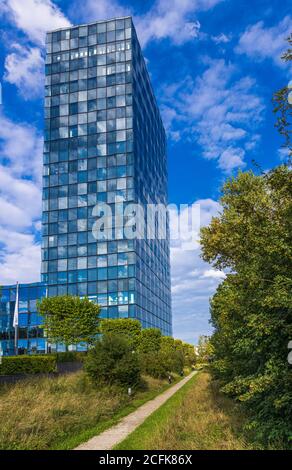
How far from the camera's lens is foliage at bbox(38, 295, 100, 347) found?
1769 inches

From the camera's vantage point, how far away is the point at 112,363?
28.8 meters

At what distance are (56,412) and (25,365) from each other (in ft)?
38.0

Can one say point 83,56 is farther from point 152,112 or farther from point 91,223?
point 91,223

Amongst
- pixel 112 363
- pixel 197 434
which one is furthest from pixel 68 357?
pixel 197 434

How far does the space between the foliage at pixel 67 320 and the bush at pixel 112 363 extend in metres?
15.4

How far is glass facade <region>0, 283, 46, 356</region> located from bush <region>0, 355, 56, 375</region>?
37199 mm

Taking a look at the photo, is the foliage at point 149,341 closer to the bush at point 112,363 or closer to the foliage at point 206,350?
the foliage at point 206,350

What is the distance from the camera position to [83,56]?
8375 cm

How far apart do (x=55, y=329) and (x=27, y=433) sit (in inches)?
1189

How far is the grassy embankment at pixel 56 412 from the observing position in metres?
15.0

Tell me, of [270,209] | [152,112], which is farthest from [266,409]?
[152,112]

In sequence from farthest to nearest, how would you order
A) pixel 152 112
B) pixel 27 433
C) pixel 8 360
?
pixel 152 112 < pixel 8 360 < pixel 27 433

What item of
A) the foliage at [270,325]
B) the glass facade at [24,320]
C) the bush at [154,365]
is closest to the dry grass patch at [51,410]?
the foliage at [270,325]

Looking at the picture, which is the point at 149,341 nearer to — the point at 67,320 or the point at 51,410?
the point at 67,320
